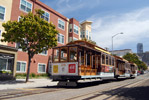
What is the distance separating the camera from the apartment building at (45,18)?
21438 millimetres

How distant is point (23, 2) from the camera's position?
75.8 ft

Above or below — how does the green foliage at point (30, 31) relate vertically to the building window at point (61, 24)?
below

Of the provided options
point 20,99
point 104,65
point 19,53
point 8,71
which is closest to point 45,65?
point 19,53

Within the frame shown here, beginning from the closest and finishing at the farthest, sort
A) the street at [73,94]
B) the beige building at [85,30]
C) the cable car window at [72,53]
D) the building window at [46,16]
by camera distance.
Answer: the street at [73,94], the cable car window at [72,53], the building window at [46,16], the beige building at [85,30]

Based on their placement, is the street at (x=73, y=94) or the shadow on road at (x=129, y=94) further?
the shadow on road at (x=129, y=94)

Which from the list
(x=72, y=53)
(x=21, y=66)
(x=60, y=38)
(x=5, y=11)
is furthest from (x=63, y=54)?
(x=60, y=38)

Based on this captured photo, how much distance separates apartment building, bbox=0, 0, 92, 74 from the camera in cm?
2144

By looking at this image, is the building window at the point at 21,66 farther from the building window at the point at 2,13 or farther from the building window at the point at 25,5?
the building window at the point at 25,5

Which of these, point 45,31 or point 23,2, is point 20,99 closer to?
point 45,31

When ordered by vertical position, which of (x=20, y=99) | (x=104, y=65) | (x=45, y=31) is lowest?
(x=20, y=99)

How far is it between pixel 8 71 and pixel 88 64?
43.0 ft

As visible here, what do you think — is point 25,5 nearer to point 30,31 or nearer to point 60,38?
point 60,38

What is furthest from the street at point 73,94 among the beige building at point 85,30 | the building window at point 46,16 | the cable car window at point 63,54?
the beige building at point 85,30

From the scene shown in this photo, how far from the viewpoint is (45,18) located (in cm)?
2759
